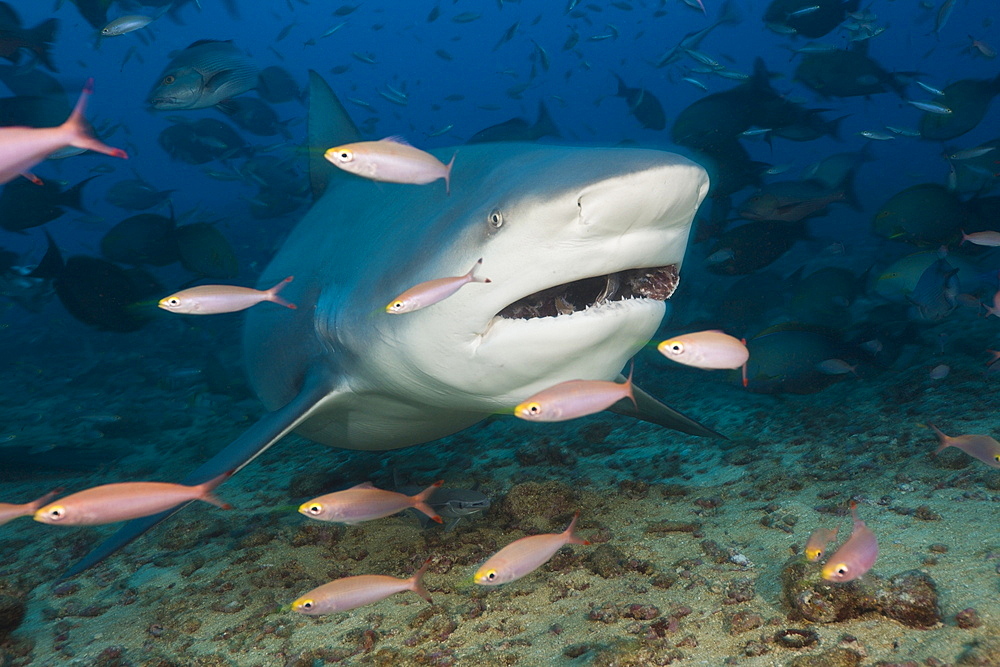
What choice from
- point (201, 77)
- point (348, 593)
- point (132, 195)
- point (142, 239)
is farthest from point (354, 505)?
point (132, 195)

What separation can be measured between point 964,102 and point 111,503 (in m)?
9.86

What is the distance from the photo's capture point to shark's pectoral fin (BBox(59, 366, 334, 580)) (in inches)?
102

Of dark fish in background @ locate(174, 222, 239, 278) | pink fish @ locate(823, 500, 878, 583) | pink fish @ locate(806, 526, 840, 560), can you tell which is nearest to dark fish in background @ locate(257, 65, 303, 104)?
dark fish in background @ locate(174, 222, 239, 278)

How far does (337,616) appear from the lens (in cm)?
251

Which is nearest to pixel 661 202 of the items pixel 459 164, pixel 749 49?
pixel 459 164

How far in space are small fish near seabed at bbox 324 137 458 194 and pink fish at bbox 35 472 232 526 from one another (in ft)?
4.60

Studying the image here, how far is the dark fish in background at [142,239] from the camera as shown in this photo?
269 inches

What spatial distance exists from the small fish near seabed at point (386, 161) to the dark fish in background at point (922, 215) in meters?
5.64

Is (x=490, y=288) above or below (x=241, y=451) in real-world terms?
above

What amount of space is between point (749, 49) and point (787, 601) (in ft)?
393

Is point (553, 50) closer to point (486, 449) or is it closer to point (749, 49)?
point (749, 49)

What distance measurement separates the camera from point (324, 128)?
5.06 meters

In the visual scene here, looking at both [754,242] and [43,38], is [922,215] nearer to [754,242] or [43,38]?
[754,242]

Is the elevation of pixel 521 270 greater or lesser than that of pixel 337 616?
greater
